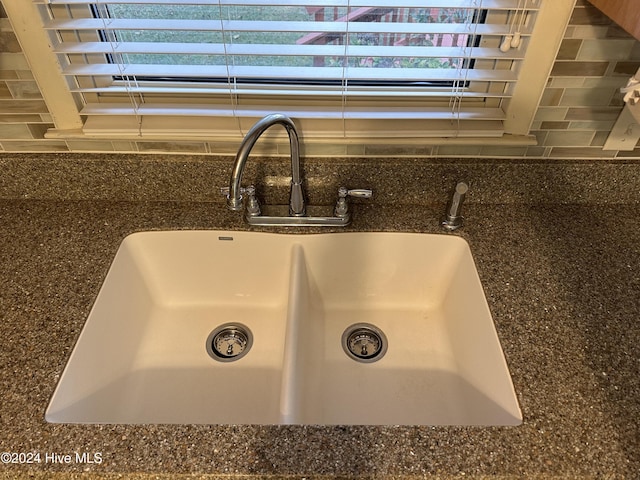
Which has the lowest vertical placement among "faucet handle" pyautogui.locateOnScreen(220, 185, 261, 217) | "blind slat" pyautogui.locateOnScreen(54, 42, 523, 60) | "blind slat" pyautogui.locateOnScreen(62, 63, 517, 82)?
"faucet handle" pyautogui.locateOnScreen(220, 185, 261, 217)

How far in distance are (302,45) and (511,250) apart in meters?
0.63

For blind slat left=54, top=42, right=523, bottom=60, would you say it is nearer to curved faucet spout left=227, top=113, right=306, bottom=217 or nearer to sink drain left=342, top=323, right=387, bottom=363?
curved faucet spout left=227, top=113, right=306, bottom=217

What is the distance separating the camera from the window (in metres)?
0.92

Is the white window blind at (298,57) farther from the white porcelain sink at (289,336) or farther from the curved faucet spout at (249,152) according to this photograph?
the white porcelain sink at (289,336)

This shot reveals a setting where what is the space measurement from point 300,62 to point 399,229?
17.2 inches

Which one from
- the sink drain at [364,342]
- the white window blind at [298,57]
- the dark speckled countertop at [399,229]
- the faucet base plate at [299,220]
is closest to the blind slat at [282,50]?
the white window blind at [298,57]

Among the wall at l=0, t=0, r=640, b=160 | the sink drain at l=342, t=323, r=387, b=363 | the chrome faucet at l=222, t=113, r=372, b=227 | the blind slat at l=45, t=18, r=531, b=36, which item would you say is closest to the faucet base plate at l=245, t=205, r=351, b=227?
the chrome faucet at l=222, t=113, r=372, b=227

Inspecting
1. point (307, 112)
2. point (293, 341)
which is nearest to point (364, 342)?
point (293, 341)

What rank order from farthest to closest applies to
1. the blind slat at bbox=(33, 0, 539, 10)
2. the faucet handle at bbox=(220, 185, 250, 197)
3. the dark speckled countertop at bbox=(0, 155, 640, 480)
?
1. the faucet handle at bbox=(220, 185, 250, 197)
2. the blind slat at bbox=(33, 0, 539, 10)
3. the dark speckled countertop at bbox=(0, 155, 640, 480)

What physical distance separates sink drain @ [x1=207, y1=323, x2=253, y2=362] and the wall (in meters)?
0.42

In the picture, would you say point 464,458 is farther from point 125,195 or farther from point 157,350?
point 125,195

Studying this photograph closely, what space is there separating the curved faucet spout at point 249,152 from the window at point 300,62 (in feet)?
0.35

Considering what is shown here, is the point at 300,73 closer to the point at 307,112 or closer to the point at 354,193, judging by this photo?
the point at 307,112

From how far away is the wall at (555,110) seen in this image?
911mm
